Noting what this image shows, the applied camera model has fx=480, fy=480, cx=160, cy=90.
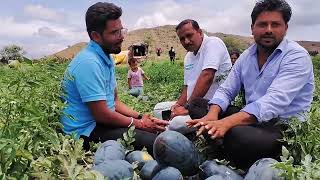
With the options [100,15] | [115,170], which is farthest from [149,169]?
[100,15]

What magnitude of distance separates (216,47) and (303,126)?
7.35ft

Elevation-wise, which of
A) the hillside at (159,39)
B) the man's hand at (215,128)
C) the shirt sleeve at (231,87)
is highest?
the shirt sleeve at (231,87)

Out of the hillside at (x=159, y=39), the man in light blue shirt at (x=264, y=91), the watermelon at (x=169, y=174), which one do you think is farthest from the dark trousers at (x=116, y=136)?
the hillside at (x=159, y=39)

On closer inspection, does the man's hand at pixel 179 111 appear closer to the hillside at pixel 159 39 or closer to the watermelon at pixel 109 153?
the watermelon at pixel 109 153

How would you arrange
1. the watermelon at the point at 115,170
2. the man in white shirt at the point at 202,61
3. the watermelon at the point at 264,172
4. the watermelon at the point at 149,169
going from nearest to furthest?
the watermelon at the point at 264,172
the watermelon at the point at 115,170
the watermelon at the point at 149,169
the man in white shirt at the point at 202,61

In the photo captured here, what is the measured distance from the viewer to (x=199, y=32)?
207 inches

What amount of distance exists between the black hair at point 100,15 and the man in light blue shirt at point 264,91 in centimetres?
110

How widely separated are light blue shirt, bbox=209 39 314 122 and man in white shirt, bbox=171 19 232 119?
1.21 metres

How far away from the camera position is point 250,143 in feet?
10.1

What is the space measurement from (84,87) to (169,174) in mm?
1395

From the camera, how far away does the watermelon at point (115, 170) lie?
242cm

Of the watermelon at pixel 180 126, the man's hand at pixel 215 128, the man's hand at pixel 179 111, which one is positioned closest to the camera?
the man's hand at pixel 215 128

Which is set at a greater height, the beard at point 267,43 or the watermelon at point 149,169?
the beard at point 267,43

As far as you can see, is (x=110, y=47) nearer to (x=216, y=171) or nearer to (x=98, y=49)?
(x=98, y=49)
